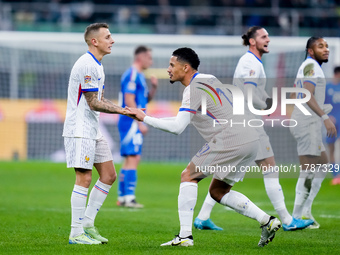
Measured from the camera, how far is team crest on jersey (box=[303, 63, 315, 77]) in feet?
27.5

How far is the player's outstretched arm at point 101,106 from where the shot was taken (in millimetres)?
6566

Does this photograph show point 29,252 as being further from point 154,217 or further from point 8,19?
point 8,19

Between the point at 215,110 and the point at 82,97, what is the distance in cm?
144

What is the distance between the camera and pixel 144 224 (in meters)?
8.66

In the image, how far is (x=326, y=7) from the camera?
2744 cm

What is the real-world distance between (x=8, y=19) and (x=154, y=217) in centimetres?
1579

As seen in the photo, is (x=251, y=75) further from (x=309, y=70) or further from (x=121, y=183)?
(x=121, y=183)

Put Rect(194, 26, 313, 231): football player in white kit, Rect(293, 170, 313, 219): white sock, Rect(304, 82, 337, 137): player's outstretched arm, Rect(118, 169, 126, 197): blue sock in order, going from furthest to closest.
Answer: Rect(118, 169, 126, 197): blue sock
Rect(293, 170, 313, 219): white sock
Rect(194, 26, 313, 231): football player in white kit
Rect(304, 82, 337, 137): player's outstretched arm

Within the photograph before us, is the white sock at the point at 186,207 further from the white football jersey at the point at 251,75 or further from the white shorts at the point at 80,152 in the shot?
the white football jersey at the point at 251,75

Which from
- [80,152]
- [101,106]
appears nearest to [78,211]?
[80,152]

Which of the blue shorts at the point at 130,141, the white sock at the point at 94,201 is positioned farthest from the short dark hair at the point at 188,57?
the blue shorts at the point at 130,141

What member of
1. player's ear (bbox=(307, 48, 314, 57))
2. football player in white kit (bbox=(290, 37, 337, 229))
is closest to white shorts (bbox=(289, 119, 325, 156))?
football player in white kit (bbox=(290, 37, 337, 229))

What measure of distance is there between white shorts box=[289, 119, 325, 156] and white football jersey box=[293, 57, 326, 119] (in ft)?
0.40

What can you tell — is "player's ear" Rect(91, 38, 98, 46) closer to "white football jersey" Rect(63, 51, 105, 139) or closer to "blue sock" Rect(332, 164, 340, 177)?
"white football jersey" Rect(63, 51, 105, 139)
